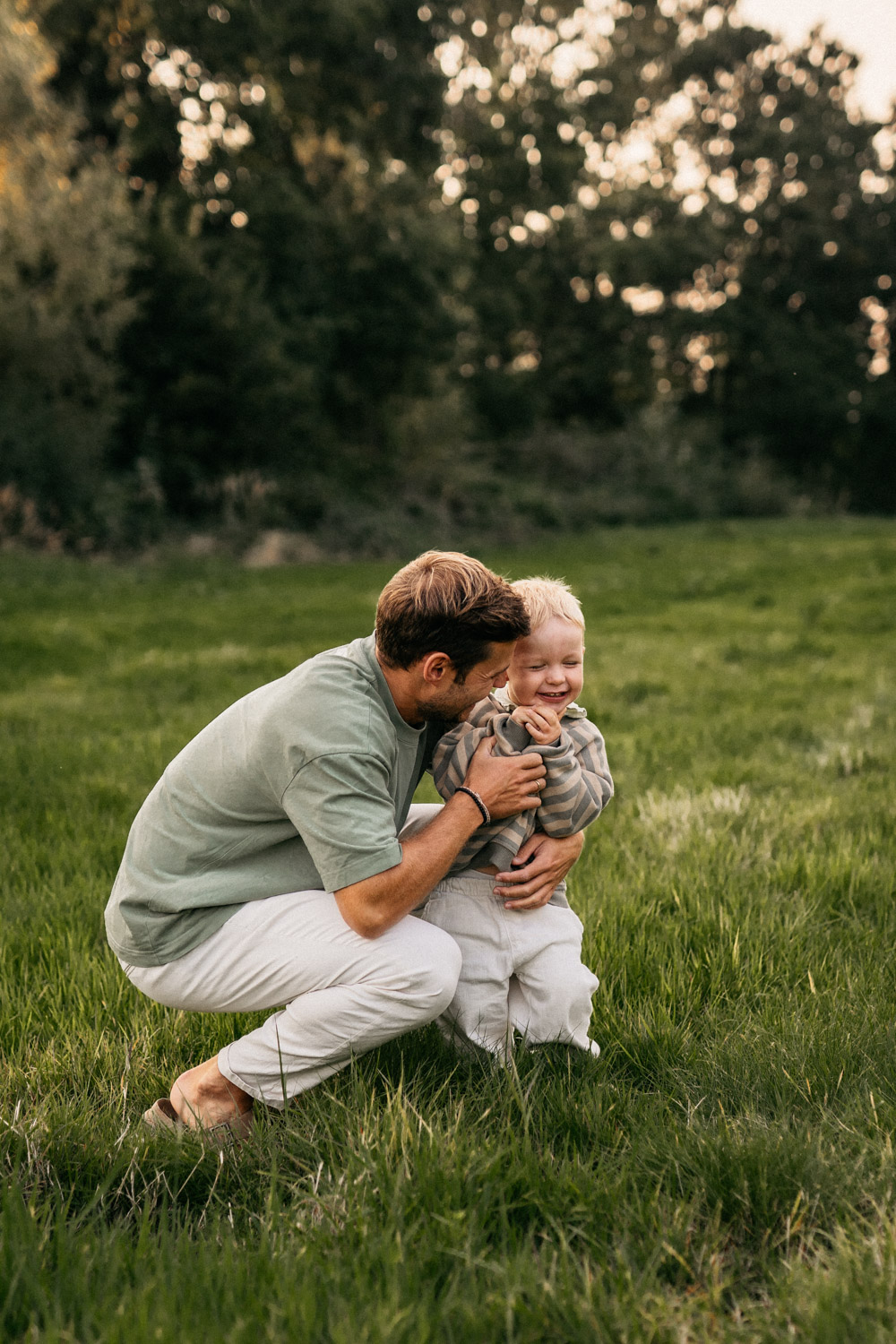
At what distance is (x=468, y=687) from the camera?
8.67ft

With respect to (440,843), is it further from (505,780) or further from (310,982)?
(310,982)

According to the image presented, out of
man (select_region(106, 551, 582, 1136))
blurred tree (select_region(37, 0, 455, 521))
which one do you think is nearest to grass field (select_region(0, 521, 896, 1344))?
man (select_region(106, 551, 582, 1136))

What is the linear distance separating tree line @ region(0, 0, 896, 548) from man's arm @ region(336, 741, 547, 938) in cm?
1604

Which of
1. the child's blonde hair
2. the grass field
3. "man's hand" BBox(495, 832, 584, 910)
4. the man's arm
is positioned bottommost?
the grass field

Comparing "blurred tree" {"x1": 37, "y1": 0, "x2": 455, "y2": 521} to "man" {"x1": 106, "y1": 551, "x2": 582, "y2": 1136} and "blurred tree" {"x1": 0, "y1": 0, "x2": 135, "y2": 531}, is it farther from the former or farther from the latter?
"man" {"x1": 106, "y1": 551, "x2": 582, "y2": 1136}

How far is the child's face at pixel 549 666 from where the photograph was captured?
2.95 metres

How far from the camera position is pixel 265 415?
22.2 metres

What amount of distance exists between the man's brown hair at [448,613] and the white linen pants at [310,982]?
2.31ft

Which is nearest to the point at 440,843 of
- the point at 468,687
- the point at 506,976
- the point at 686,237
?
the point at 468,687

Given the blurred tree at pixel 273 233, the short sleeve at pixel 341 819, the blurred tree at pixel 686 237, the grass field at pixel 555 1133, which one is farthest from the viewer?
the blurred tree at pixel 686 237

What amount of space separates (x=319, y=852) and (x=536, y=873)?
69cm

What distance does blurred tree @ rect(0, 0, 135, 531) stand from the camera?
57.9 ft

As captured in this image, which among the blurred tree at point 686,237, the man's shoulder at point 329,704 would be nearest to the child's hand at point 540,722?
the man's shoulder at point 329,704

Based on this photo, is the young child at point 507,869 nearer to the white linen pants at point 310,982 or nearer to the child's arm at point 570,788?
the child's arm at point 570,788
